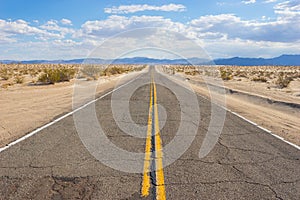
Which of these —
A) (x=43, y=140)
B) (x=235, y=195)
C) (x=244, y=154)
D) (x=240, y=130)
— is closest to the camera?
(x=235, y=195)

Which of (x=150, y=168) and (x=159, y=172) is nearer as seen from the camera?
(x=159, y=172)

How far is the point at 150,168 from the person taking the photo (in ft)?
18.8

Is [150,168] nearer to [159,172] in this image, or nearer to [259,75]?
[159,172]

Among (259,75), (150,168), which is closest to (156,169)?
(150,168)

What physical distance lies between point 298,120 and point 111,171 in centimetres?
931

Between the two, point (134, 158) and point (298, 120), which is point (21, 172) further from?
point (298, 120)

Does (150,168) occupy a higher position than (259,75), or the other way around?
(150,168)

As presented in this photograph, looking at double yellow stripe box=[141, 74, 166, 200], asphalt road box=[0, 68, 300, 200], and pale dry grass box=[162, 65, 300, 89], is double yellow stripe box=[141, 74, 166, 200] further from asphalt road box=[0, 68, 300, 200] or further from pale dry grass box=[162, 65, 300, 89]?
pale dry grass box=[162, 65, 300, 89]

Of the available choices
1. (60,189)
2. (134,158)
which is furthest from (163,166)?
(60,189)

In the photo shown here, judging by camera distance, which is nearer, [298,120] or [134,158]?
[134,158]

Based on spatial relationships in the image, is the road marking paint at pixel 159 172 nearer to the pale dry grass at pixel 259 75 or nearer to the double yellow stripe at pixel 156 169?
the double yellow stripe at pixel 156 169

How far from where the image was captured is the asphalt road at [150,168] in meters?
4.68

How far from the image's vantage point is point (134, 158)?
6.33 m

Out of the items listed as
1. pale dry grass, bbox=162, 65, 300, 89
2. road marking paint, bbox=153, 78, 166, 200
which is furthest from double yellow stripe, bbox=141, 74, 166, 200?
pale dry grass, bbox=162, 65, 300, 89
